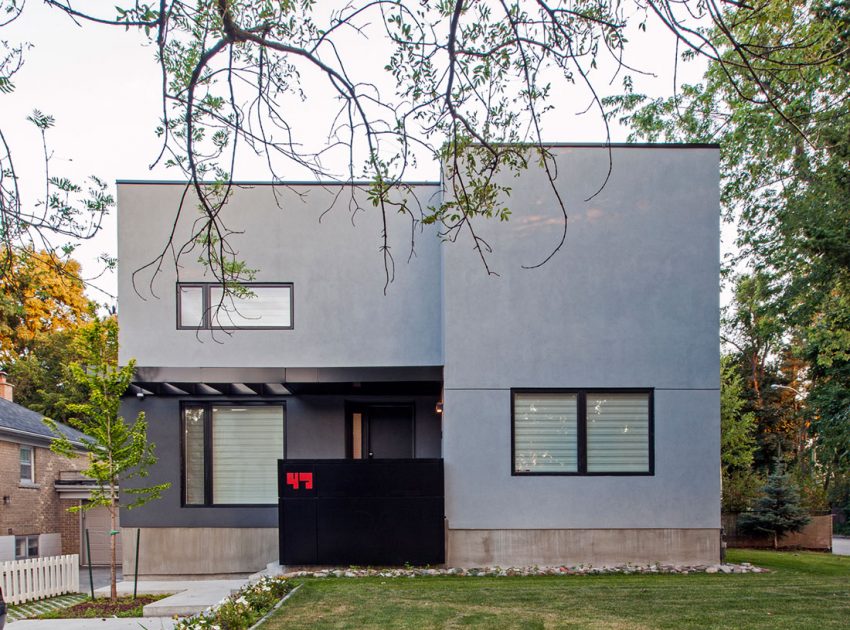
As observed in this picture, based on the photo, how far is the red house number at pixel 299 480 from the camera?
11.1m

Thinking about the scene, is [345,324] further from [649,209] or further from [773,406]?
[773,406]

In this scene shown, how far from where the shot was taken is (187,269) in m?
12.9

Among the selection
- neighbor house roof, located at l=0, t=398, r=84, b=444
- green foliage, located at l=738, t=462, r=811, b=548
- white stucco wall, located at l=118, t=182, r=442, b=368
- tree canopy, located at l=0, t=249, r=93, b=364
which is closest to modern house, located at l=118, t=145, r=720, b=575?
white stucco wall, located at l=118, t=182, r=442, b=368

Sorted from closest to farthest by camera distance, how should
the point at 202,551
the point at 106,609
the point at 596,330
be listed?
the point at 106,609
the point at 596,330
the point at 202,551

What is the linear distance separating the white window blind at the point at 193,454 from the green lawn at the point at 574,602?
378 centimetres

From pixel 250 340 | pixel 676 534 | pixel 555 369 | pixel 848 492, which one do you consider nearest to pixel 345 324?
pixel 250 340

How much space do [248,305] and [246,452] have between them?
2489 mm

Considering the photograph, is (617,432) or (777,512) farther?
(777,512)

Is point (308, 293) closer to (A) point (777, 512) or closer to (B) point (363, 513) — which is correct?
(B) point (363, 513)

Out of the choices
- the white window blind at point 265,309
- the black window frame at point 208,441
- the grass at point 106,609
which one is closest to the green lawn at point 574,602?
the grass at point 106,609

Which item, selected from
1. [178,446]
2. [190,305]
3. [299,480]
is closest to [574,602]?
[299,480]

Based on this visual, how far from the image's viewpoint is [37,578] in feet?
46.1

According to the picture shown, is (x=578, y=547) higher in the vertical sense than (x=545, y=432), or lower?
lower

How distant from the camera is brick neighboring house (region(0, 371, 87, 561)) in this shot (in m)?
21.6
